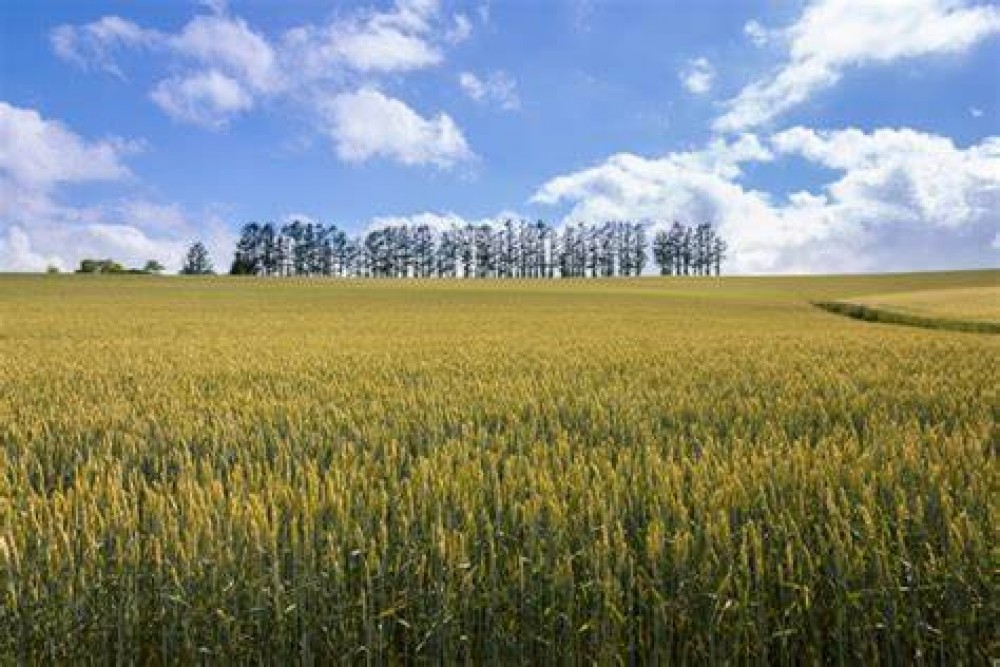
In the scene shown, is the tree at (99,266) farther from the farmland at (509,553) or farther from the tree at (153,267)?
the farmland at (509,553)

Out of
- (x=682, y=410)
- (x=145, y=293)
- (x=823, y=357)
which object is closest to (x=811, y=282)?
(x=145, y=293)

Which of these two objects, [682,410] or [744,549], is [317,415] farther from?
[744,549]

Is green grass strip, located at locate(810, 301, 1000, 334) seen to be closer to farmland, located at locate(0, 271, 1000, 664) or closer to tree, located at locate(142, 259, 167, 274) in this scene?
farmland, located at locate(0, 271, 1000, 664)

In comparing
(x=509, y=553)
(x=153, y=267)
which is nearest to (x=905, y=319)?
(x=509, y=553)

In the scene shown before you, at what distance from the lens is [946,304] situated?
39.0 meters

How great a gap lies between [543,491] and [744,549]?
113 cm

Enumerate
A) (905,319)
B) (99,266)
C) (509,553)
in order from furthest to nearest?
(99,266)
(905,319)
(509,553)

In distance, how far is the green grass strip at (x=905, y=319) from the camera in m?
27.8

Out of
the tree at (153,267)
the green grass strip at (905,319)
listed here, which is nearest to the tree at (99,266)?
the tree at (153,267)

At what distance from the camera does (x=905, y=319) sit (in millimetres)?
34312

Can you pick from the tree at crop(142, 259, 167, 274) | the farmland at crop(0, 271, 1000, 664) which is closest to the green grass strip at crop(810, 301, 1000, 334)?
the farmland at crop(0, 271, 1000, 664)

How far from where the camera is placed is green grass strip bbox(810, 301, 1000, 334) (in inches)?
1093

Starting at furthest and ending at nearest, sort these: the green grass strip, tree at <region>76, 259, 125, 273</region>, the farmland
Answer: tree at <region>76, 259, 125, 273</region>, the green grass strip, the farmland

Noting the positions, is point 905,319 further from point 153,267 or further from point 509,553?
point 153,267
